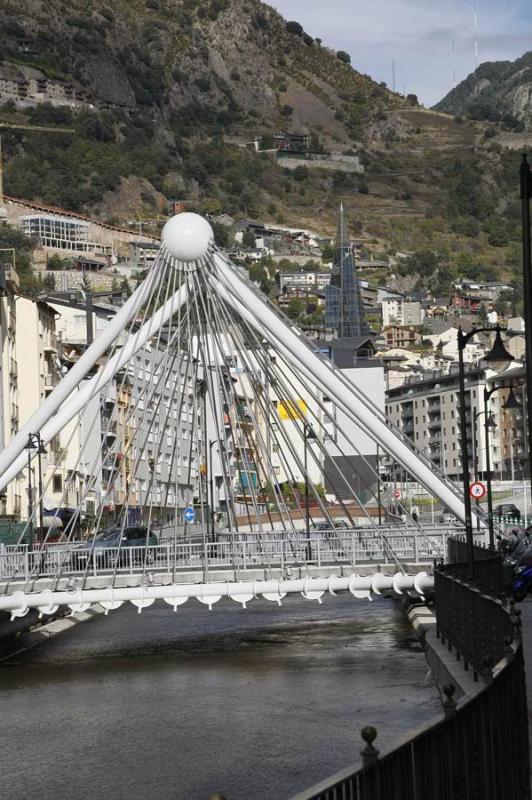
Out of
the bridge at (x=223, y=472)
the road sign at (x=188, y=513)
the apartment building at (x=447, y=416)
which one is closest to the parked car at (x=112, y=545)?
the bridge at (x=223, y=472)

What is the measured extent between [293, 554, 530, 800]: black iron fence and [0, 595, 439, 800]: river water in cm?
724

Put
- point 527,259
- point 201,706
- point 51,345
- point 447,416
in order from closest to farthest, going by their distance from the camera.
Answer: point 527,259
point 201,706
point 51,345
point 447,416

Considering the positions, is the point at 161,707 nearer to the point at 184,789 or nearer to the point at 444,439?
the point at 184,789

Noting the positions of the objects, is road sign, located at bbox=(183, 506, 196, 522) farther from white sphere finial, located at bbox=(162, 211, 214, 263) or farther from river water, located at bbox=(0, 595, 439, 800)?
white sphere finial, located at bbox=(162, 211, 214, 263)

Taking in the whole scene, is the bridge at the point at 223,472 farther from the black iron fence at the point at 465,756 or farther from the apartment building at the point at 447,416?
the apartment building at the point at 447,416

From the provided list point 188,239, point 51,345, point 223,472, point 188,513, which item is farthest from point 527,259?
point 51,345

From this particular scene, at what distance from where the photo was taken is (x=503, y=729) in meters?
12.9

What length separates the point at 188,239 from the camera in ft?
150

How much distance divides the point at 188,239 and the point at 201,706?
18.2m

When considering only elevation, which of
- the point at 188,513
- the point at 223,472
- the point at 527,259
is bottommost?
the point at 188,513

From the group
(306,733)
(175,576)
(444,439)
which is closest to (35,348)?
(175,576)

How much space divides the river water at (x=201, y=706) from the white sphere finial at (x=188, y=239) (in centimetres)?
1095

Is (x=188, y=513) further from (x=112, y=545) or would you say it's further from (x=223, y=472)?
(x=223, y=472)

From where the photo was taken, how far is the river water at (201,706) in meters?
23.1
